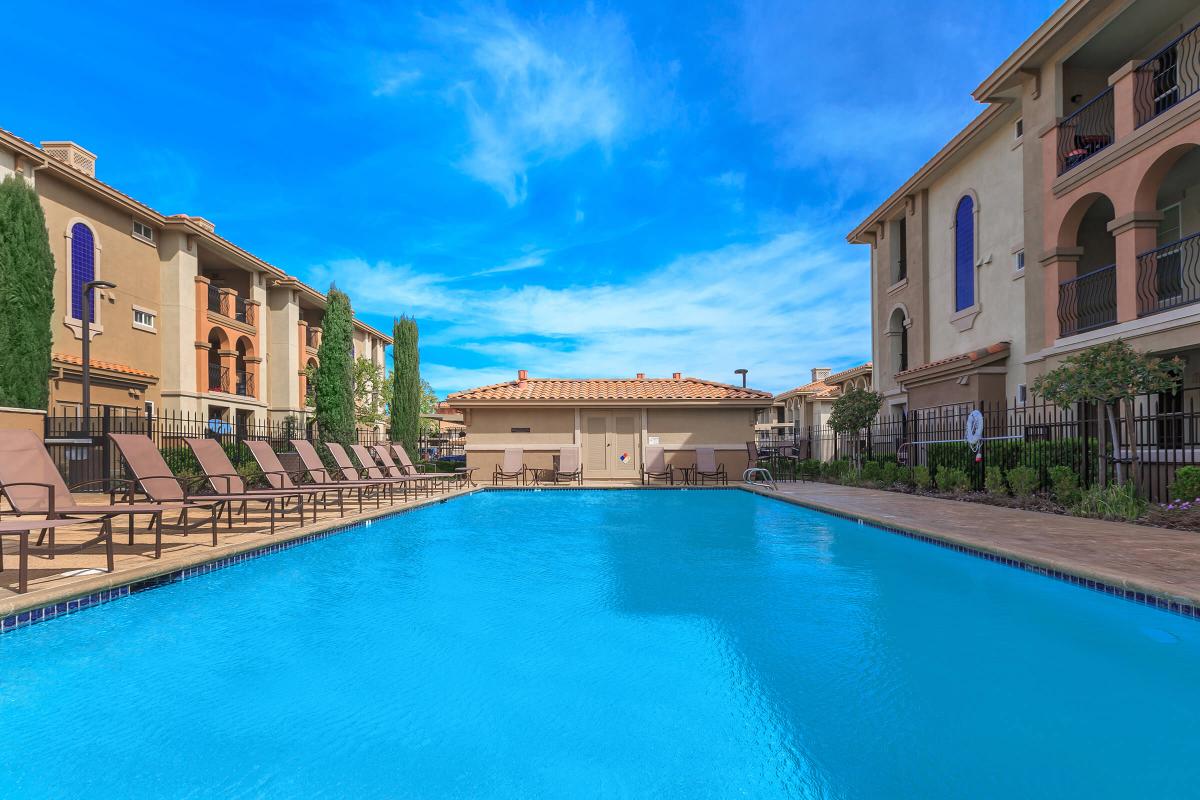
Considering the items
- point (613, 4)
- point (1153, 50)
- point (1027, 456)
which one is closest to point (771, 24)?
Answer: point (613, 4)

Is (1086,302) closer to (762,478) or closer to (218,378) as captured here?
(762,478)

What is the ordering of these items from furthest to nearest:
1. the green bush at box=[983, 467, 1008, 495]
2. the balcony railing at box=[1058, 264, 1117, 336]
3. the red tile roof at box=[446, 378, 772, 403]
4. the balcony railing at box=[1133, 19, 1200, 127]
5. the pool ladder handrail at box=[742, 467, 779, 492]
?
1. the red tile roof at box=[446, 378, 772, 403]
2. the pool ladder handrail at box=[742, 467, 779, 492]
3. the balcony railing at box=[1058, 264, 1117, 336]
4. the green bush at box=[983, 467, 1008, 495]
5. the balcony railing at box=[1133, 19, 1200, 127]

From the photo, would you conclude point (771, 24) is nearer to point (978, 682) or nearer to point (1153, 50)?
point (1153, 50)

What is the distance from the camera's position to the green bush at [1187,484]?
814cm

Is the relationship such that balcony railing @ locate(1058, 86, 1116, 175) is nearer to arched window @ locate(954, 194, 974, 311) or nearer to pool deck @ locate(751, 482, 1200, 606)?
arched window @ locate(954, 194, 974, 311)

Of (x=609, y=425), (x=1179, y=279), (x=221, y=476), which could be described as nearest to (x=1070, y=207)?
(x=1179, y=279)

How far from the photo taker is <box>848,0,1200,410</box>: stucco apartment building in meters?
11.1

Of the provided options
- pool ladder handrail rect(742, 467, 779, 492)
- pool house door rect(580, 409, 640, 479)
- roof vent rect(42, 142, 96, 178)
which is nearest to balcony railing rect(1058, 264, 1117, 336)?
pool ladder handrail rect(742, 467, 779, 492)

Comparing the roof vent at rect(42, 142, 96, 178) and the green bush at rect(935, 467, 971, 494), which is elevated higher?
the roof vent at rect(42, 142, 96, 178)

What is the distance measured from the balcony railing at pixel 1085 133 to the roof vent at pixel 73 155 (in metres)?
26.4

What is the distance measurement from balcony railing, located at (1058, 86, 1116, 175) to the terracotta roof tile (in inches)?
941

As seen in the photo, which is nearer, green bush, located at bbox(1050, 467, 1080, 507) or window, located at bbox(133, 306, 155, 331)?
green bush, located at bbox(1050, 467, 1080, 507)

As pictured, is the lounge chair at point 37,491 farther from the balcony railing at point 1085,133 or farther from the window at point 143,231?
the window at point 143,231

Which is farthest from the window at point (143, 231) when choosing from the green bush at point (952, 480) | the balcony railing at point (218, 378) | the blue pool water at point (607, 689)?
the green bush at point (952, 480)
